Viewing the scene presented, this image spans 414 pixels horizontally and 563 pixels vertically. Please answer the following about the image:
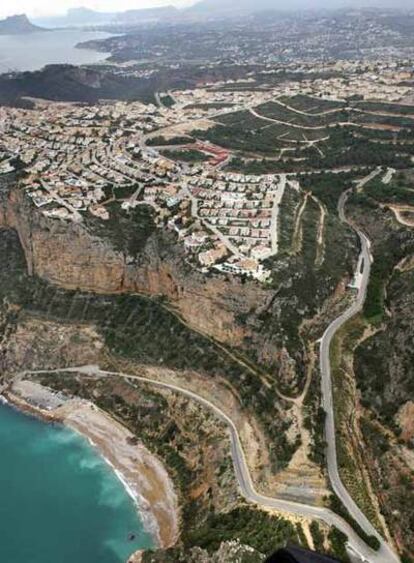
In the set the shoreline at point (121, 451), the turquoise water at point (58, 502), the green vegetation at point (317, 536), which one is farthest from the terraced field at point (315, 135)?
the green vegetation at point (317, 536)

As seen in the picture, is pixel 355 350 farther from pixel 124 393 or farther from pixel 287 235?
pixel 124 393

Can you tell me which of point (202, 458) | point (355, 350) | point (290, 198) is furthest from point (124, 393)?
point (290, 198)

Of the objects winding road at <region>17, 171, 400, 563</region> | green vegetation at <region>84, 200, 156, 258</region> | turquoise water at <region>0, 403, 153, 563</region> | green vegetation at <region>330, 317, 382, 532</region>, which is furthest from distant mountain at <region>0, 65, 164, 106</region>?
green vegetation at <region>330, 317, 382, 532</region>

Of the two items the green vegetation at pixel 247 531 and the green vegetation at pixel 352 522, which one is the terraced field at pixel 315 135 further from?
the green vegetation at pixel 352 522

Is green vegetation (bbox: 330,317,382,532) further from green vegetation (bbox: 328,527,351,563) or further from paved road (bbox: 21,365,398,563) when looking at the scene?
green vegetation (bbox: 328,527,351,563)

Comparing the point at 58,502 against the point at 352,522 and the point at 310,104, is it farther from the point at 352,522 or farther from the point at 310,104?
the point at 310,104

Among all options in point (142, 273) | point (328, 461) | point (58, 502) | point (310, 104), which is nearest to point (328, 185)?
point (142, 273)
